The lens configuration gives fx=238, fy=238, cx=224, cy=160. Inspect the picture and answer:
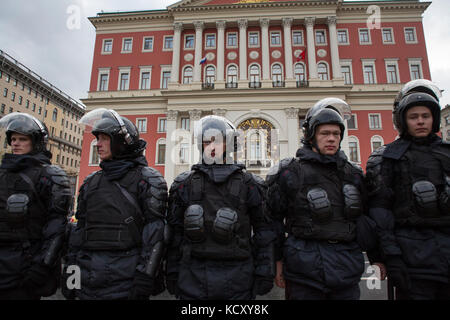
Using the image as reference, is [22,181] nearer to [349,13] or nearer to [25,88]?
[349,13]

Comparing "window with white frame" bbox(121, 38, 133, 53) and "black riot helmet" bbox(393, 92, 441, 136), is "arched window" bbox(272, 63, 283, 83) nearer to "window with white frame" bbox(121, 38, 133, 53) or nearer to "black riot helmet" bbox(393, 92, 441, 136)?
"window with white frame" bbox(121, 38, 133, 53)

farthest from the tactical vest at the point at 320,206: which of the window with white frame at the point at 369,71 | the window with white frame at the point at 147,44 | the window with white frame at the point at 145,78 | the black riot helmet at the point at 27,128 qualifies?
the window with white frame at the point at 147,44

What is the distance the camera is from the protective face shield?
2304 millimetres

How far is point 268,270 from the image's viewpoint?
2010mm

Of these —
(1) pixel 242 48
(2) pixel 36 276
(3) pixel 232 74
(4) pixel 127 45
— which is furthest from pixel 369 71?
(2) pixel 36 276

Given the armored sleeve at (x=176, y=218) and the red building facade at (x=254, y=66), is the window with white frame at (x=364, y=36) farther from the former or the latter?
the armored sleeve at (x=176, y=218)

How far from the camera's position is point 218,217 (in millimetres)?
1975

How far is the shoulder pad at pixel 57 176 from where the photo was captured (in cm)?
258

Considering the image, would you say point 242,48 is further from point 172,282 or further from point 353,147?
point 172,282

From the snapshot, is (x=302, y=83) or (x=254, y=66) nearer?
(x=302, y=83)

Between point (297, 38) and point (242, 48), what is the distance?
20.9ft

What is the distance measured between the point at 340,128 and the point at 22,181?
334 centimetres

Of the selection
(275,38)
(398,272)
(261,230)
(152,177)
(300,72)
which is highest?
(275,38)

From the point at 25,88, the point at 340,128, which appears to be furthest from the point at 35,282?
the point at 25,88
